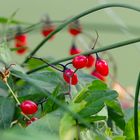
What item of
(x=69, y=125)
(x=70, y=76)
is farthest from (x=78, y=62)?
(x=69, y=125)

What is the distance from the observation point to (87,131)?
21.9 inches

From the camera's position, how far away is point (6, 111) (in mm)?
631

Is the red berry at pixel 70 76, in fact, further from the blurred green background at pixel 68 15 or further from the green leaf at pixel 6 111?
the blurred green background at pixel 68 15

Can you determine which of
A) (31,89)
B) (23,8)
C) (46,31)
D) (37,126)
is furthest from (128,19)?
(37,126)

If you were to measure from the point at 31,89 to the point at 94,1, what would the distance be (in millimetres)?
2084

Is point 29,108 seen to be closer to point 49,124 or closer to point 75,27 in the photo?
point 49,124

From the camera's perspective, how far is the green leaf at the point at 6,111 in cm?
61

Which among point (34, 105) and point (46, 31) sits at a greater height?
point (46, 31)

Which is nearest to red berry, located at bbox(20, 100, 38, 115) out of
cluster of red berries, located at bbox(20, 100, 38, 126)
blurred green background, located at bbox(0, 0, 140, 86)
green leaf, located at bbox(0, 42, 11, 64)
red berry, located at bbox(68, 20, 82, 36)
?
cluster of red berries, located at bbox(20, 100, 38, 126)

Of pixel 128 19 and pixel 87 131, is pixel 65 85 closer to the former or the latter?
pixel 87 131

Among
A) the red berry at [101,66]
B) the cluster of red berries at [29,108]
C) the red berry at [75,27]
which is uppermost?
the red berry at [75,27]

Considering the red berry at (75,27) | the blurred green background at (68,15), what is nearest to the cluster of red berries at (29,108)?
the red berry at (75,27)

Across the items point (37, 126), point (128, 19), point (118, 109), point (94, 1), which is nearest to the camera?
point (37, 126)

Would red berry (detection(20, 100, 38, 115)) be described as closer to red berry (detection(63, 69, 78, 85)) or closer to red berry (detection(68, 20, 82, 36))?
red berry (detection(63, 69, 78, 85))
